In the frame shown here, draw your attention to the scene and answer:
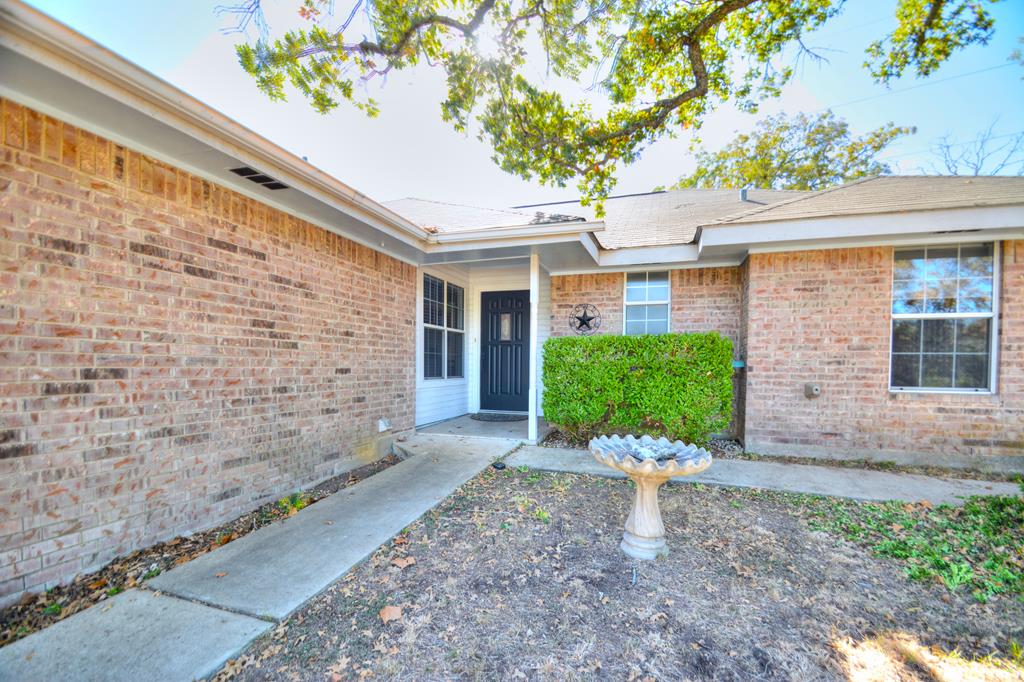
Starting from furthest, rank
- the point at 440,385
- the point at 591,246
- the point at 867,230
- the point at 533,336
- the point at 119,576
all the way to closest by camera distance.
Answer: the point at 440,385 → the point at 533,336 → the point at 591,246 → the point at 867,230 → the point at 119,576

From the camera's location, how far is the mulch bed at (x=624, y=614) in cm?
184

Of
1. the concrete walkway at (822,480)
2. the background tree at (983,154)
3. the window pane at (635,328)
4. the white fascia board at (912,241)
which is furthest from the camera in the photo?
the background tree at (983,154)

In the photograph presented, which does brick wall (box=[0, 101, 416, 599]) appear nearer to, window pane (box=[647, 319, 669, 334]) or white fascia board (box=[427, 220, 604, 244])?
white fascia board (box=[427, 220, 604, 244])

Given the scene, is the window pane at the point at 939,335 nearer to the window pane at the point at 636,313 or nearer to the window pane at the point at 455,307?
the window pane at the point at 636,313

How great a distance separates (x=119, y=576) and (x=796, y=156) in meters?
21.0

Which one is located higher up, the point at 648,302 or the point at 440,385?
the point at 648,302

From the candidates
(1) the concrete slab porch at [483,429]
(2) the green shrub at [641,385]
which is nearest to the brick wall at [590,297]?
(2) the green shrub at [641,385]

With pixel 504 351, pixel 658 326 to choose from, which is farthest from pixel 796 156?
pixel 504 351

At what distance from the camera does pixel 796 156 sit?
51.8ft

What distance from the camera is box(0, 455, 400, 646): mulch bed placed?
6.82 ft

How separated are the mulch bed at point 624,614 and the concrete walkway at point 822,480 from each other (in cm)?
105

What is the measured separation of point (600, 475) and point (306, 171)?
409cm

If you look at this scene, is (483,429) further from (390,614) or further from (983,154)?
(983,154)

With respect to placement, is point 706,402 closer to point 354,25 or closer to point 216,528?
point 216,528
